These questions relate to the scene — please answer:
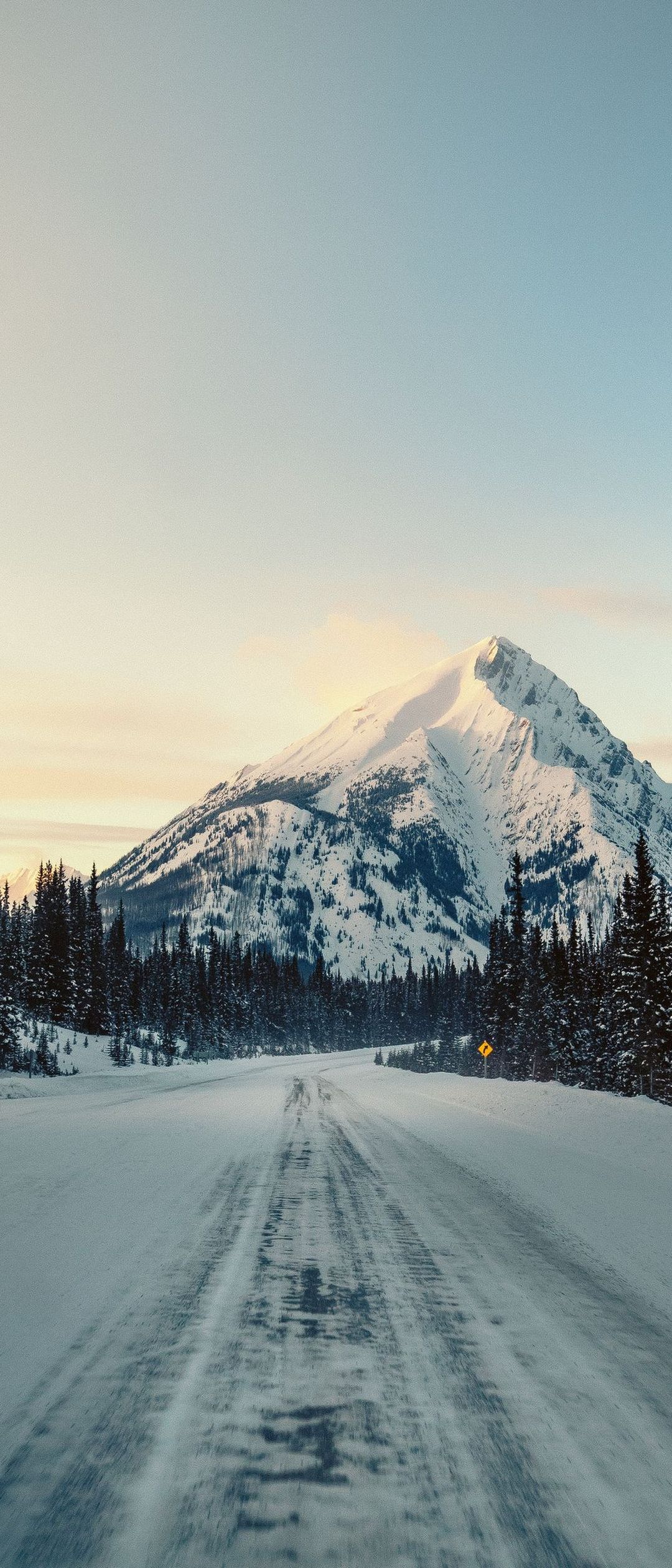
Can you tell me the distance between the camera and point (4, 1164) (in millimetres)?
10312

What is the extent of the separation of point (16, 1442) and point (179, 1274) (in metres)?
2.48

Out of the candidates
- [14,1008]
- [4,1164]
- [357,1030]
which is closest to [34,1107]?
[4,1164]

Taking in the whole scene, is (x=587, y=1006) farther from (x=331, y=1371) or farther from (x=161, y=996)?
(x=161, y=996)

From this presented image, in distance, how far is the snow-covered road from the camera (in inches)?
110

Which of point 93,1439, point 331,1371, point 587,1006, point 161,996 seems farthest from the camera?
point 161,996

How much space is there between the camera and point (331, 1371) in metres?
4.12

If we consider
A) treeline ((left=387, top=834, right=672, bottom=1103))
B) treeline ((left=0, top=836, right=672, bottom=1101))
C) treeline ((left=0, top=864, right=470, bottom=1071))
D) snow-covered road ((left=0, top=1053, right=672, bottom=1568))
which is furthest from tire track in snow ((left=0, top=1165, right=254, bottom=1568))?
treeline ((left=387, top=834, right=672, bottom=1103))

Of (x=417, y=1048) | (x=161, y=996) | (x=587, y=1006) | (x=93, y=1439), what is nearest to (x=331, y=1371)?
(x=93, y=1439)

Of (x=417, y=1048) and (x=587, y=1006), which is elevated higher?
(x=587, y=1006)

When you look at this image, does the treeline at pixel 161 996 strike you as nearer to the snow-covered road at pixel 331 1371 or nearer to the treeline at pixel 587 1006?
the treeline at pixel 587 1006

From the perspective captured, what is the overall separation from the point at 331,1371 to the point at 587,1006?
55283mm

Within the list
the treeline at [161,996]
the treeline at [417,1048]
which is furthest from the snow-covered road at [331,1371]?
the treeline at [161,996]

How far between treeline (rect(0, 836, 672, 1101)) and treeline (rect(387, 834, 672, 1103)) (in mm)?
94

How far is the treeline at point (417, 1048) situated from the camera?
44000 millimetres
